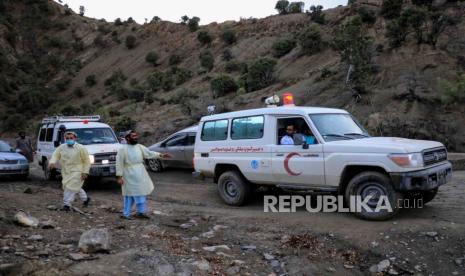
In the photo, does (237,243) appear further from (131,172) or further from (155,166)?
(155,166)

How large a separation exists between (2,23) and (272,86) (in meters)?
50.5

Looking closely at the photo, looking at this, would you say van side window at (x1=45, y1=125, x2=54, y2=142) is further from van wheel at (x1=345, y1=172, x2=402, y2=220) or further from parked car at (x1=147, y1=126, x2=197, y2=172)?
van wheel at (x1=345, y1=172, x2=402, y2=220)

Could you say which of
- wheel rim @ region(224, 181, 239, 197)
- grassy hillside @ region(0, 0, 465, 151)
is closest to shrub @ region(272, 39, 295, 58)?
grassy hillside @ region(0, 0, 465, 151)

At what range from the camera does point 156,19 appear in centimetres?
5722

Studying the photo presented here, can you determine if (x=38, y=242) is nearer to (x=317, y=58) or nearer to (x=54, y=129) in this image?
(x=54, y=129)

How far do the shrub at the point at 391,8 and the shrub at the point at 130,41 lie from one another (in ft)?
108

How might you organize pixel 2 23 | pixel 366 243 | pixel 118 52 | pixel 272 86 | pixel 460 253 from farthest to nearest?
pixel 2 23, pixel 118 52, pixel 272 86, pixel 366 243, pixel 460 253

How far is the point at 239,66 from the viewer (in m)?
35.5

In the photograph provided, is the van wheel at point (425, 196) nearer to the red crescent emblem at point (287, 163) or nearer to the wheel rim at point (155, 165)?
the red crescent emblem at point (287, 163)

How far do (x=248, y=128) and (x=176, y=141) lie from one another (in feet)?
18.3

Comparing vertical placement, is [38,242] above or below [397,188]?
below

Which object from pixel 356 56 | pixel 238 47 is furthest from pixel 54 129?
pixel 238 47

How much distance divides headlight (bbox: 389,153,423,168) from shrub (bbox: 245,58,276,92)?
21.9 m

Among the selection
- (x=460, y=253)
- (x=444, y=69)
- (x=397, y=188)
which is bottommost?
(x=460, y=253)
